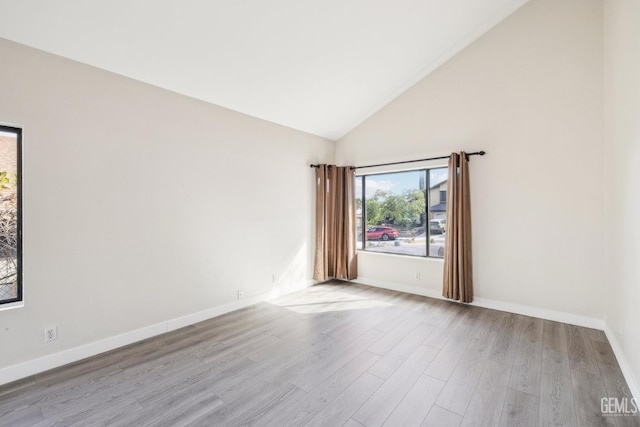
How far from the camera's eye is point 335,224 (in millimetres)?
5266

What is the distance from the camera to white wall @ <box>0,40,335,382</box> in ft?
7.88

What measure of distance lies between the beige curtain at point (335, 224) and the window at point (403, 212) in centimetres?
30

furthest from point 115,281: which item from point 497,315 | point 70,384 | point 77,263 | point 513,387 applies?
point 497,315

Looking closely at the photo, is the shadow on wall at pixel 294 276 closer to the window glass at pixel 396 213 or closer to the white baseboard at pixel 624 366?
the window glass at pixel 396 213

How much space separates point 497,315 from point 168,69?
473cm

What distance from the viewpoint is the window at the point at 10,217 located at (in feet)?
7.73

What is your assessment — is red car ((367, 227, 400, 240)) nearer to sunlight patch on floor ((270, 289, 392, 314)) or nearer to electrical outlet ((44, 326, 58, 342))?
sunlight patch on floor ((270, 289, 392, 314))

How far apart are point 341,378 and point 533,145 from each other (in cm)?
349

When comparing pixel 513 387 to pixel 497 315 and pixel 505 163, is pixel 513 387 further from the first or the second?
pixel 505 163

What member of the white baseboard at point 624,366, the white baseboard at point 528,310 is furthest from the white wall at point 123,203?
the white baseboard at point 624,366

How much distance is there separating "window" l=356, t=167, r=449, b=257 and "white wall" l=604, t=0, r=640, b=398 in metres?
1.82

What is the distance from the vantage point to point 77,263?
2.62 meters

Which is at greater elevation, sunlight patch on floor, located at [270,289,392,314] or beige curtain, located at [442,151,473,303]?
beige curtain, located at [442,151,473,303]

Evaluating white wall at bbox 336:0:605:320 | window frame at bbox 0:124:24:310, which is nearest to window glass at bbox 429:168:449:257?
white wall at bbox 336:0:605:320
